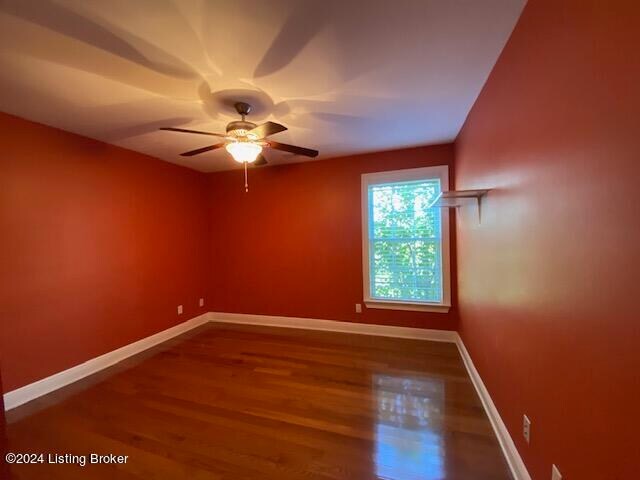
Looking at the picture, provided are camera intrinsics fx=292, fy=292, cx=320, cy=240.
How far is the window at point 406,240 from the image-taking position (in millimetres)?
3582

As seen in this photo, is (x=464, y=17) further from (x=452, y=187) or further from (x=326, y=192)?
(x=326, y=192)

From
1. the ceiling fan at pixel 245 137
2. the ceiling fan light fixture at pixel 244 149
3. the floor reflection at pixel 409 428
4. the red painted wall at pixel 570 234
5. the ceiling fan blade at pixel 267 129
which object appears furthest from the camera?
the ceiling fan light fixture at pixel 244 149

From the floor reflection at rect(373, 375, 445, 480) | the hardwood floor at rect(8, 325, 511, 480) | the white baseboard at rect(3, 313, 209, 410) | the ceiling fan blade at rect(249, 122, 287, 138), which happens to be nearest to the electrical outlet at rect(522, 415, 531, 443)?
the hardwood floor at rect(8, 325, 511, 480)

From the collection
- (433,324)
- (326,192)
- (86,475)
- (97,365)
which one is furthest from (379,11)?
(97,365)

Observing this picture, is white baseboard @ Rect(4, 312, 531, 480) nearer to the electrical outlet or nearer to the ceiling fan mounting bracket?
the electrical outlet

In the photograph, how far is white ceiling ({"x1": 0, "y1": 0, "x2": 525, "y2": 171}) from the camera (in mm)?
1424

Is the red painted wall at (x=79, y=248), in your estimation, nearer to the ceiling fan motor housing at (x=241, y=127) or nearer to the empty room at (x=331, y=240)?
the empty room at (x=331, y=240)

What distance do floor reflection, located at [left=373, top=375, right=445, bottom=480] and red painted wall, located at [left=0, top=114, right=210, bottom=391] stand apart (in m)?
2.93

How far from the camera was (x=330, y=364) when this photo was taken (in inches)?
121

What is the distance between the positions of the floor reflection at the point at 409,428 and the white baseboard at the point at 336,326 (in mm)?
1020

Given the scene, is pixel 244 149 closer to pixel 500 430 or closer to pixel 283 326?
pixel 500 430

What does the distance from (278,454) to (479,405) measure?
62.0 inches

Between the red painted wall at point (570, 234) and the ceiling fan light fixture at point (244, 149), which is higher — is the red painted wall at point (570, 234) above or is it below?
below

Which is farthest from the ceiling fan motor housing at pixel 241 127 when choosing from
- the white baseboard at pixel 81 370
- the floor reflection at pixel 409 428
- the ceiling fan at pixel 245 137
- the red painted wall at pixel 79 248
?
the white baseboard at pixel 81 370
